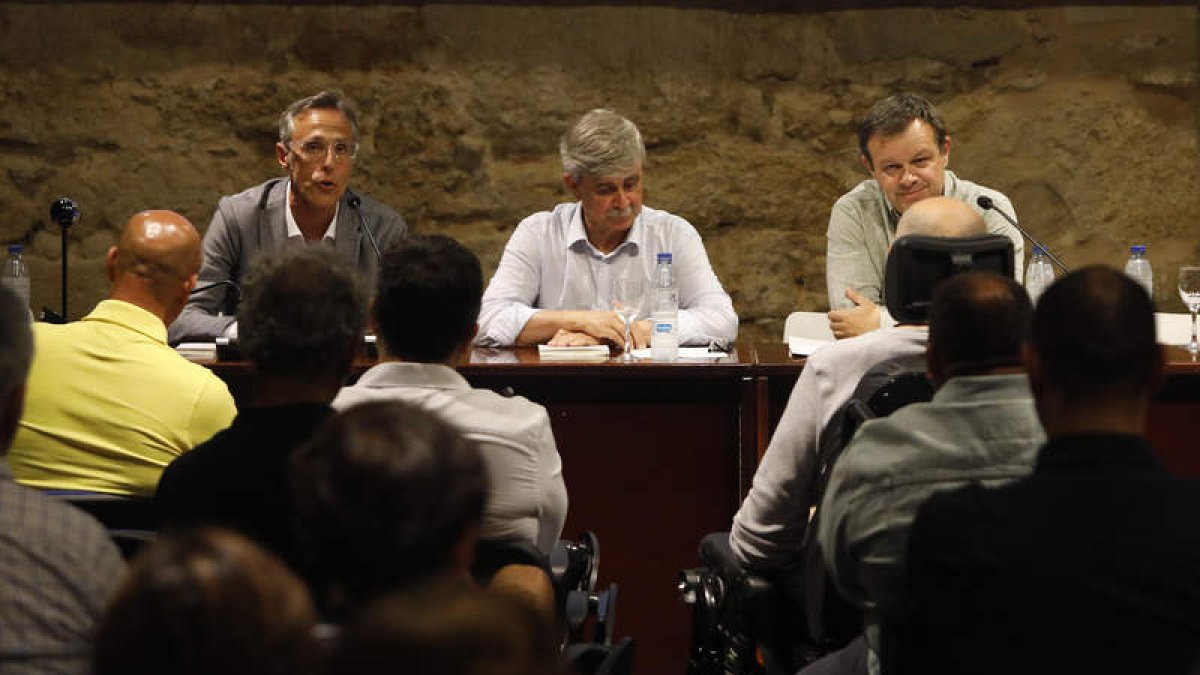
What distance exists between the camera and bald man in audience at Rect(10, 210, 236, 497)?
9.05 feet

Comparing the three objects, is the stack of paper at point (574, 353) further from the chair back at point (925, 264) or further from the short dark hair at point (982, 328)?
the short dark hair at point (982, 328)

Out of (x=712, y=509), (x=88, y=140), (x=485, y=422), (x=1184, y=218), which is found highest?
(x=88, y=140)

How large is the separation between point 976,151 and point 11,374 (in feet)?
14.9

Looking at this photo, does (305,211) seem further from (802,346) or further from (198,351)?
(802,346)

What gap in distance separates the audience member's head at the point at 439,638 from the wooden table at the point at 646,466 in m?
2.73

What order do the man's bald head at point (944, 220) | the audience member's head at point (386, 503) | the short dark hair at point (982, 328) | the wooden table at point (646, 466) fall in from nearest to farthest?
the audience member's head at point (386, 503), the short dark hair at point (982, 328), the man's bald head at point (944, 220), the wooden table at point (646, 466)

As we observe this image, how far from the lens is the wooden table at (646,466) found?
387cm

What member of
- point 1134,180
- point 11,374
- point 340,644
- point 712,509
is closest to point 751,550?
point 712,509

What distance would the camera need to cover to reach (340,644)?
→ 3.69ft

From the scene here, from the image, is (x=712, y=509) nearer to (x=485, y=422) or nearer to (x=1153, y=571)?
(x=485, y=422)

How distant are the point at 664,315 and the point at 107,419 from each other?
1.68m

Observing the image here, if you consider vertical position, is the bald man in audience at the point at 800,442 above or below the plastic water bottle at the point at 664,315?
below

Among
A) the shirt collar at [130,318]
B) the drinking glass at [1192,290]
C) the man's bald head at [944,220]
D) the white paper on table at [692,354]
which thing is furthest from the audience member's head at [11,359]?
the drinking glass at [1192,290]

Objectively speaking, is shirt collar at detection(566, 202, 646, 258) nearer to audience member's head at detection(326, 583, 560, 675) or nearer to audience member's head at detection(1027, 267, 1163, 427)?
audience member's head at detection(1027, 267, 1163, 427)
